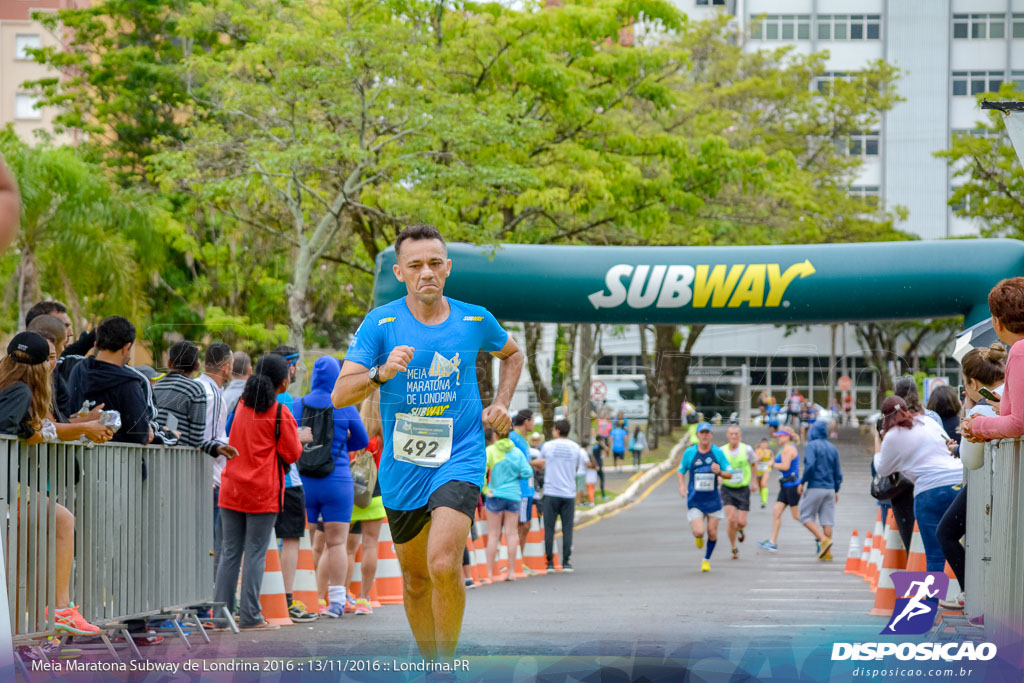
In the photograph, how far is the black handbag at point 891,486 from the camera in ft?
31.9

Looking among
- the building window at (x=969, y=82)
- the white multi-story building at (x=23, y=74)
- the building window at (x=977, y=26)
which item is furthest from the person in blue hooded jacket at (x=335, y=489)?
the building window at (x=969, y=82)

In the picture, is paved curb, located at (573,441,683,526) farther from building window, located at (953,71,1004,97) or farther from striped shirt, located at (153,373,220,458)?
building window, located at (953,71,1004,97)

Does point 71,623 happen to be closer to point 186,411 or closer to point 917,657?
point 186,411

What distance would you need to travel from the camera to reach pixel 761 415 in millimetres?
10516

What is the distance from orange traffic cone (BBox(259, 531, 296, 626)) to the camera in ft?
30.8

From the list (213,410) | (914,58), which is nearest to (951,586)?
(213,410)

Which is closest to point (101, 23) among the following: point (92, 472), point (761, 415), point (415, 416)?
point (761, 415)

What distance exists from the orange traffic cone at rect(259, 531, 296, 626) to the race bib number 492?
402 cm

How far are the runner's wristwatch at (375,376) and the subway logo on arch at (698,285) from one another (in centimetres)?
396

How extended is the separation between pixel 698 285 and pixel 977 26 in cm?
3106

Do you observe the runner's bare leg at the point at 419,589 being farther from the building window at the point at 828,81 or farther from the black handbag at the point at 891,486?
the building window at the point at 828,81

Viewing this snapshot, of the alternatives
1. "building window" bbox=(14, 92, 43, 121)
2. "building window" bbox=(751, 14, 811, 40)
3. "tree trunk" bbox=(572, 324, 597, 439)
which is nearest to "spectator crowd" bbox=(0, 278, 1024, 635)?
"tree trunk" bbox=(572, 324, 597, 439)

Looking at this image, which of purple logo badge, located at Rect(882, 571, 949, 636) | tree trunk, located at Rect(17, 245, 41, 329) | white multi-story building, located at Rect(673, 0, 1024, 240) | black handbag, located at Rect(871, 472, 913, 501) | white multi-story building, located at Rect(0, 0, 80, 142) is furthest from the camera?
white multi-story building, located at Rect(673, 0, 1024, 240)

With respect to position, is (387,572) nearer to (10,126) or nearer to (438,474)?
(438,474)
